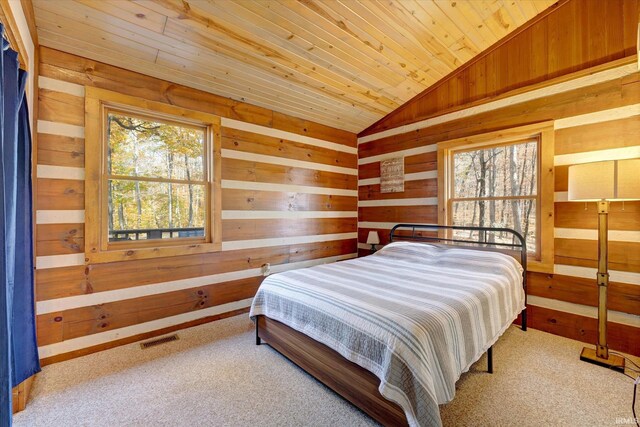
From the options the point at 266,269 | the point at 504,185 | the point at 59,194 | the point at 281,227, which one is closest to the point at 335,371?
the point at 266,269

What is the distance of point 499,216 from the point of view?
310cm

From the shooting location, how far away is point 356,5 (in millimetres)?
2234

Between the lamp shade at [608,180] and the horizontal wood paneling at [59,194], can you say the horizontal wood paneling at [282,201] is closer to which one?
the horizontal wood paneling at [59,194]

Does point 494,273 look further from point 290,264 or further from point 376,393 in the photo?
point 290,264

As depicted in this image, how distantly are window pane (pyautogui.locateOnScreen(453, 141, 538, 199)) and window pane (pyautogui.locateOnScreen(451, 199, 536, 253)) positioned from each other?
0.34 ft

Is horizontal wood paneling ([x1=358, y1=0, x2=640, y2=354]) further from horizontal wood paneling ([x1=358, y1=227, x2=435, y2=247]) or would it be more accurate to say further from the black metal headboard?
horizontal wood paneling ([x1=358, y1=227, x2=435, y2=247])

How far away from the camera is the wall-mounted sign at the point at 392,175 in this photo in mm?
3850

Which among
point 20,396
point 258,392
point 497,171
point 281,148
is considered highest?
point 281,148

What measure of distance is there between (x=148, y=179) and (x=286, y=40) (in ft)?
6.03

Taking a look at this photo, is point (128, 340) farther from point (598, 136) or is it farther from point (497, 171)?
point (598, 136)

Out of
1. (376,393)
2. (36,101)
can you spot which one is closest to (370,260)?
(376,393)

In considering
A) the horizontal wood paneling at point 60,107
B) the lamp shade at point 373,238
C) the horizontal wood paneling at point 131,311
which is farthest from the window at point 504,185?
the horizontal wood paneling at point 60,107

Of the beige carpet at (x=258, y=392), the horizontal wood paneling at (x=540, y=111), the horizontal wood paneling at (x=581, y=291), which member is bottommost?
the beige carpet at (x=258, y=392)

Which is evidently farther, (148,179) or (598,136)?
(148,179)
